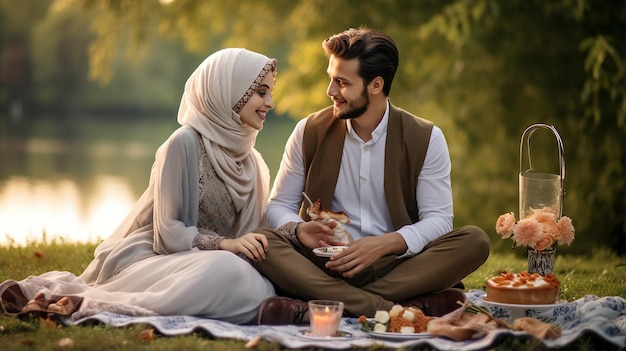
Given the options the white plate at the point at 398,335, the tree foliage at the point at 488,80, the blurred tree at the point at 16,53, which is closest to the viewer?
the white plate at the point at 398,335

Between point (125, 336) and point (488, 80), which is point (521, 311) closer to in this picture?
point (125, 336)

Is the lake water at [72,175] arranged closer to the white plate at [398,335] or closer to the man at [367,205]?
the man at [367,205]

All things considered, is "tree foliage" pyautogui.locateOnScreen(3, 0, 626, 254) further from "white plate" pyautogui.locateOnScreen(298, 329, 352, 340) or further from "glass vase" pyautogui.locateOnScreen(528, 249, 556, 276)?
"white plate" pyautogui.locateOnScreen(298, 329, 352, 340)

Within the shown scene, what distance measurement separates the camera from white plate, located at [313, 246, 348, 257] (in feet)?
14.6

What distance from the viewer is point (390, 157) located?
487 cm

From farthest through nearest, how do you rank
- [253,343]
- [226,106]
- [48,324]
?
1. [226,106]
2. [48,324]
3. [253,343]

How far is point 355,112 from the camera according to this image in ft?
15.9

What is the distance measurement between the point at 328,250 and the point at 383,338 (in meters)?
0.63

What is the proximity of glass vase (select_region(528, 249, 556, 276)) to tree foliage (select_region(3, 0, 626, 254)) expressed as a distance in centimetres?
423

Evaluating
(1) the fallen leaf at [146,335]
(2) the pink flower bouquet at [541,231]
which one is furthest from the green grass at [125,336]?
(2) the pink flower bouquet at [541,231]

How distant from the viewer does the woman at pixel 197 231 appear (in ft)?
14.2

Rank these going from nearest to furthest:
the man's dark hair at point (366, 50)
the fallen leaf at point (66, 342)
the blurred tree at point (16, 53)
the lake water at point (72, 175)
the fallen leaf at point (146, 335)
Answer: the fallen leaf at point (66, 342), the fallen leaf at point (146, 335), the man's dark hair at point (366, 50), the lake water at point (72, 175), the blurred tree at point (16, 53)

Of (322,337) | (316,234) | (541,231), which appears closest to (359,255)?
(316,234)

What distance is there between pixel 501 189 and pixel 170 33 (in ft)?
14.7
